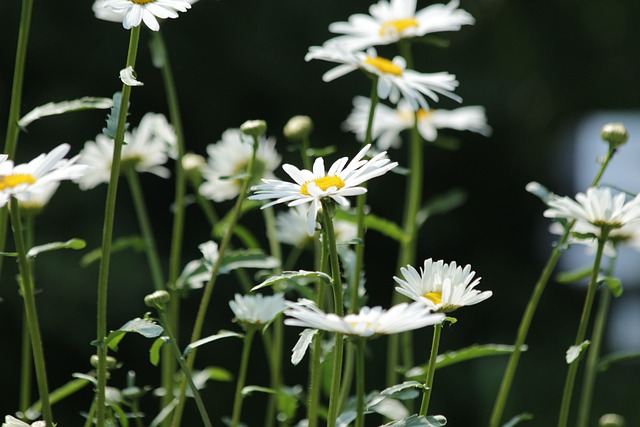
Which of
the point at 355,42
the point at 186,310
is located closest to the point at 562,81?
the point at 186,310

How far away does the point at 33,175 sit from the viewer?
2.04ft

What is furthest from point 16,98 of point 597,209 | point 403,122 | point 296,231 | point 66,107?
point 403,122

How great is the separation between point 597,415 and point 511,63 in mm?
1282

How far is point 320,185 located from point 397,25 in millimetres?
472

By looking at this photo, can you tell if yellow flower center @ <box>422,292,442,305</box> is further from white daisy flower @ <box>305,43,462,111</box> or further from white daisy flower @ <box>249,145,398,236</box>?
white daisy flower @ <box>305,43,462,111</box>

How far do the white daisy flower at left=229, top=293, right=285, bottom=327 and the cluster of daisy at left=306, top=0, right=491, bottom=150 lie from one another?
0.70ft

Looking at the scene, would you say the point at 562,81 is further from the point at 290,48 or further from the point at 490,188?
the point at 290,48

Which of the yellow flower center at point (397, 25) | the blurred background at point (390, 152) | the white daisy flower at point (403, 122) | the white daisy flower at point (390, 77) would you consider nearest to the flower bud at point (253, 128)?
the white daisy flower at point (390, 77)

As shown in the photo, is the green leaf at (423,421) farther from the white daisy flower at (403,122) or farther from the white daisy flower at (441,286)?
the white daisy flower at (403,122)

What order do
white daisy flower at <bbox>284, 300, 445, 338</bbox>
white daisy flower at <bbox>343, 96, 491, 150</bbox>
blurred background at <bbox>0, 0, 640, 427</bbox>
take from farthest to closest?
blurred background at <bbox>0, 0, 640, 427</bbox>, white daisy flower at <bbox>343, 96, 491, 150</bbox>, white daisy flower at <bbox>284, 300, 445, 338</bbox>

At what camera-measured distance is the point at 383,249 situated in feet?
10.2

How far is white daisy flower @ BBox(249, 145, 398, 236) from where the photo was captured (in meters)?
0.62

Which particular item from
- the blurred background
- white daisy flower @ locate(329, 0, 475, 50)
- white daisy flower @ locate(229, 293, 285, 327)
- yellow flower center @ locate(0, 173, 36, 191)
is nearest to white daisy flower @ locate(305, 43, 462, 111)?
white daisy flower @ locate(329, 0, 475, 50)

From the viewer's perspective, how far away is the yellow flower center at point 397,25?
1.05 m
